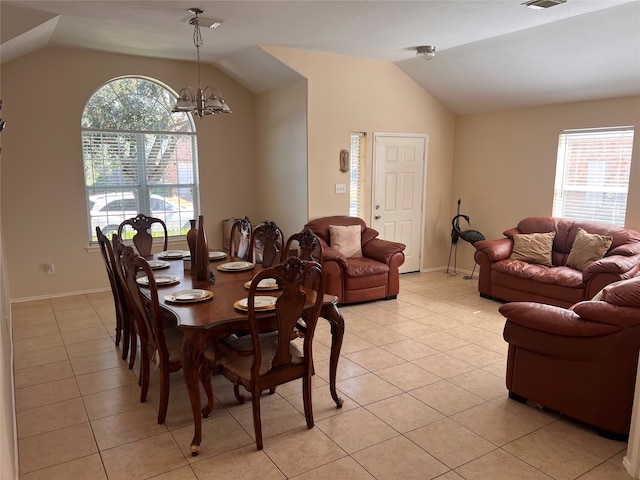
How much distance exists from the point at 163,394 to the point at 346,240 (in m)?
3.17

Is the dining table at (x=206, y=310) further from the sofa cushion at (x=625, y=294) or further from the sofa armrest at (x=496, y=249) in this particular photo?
the sofa armrest at (x=496, y=249)

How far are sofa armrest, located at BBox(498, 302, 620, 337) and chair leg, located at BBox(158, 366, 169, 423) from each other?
2134 mm

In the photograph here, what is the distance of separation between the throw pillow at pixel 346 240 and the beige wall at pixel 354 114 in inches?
15.2

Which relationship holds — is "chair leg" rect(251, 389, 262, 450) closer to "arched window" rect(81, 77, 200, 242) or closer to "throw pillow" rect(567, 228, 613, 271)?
"throw pillow" rect(567, 228, 613, 271)

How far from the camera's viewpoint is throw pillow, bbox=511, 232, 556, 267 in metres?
5.23

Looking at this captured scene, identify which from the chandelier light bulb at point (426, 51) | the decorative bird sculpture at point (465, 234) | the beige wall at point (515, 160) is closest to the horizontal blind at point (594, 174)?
the beige wall at point (515, 160)

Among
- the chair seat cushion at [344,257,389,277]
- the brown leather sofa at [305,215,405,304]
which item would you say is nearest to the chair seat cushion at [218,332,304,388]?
the brown leather sofa at [305,215,405,304]

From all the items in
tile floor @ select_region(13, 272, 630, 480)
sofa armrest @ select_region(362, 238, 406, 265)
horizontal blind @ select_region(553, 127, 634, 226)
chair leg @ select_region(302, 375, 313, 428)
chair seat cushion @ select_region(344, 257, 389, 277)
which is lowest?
tile floor @ select_region(13, 272, 630, 480)

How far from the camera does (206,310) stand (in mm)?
2627

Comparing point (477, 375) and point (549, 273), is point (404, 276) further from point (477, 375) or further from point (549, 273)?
point (477, 375)

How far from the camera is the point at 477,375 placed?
347 centimetres

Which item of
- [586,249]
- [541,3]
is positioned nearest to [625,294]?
[541,3]

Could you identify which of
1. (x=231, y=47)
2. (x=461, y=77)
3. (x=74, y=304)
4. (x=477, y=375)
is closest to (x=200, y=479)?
(x=477, y=375)

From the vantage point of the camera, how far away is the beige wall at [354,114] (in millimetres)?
5547
